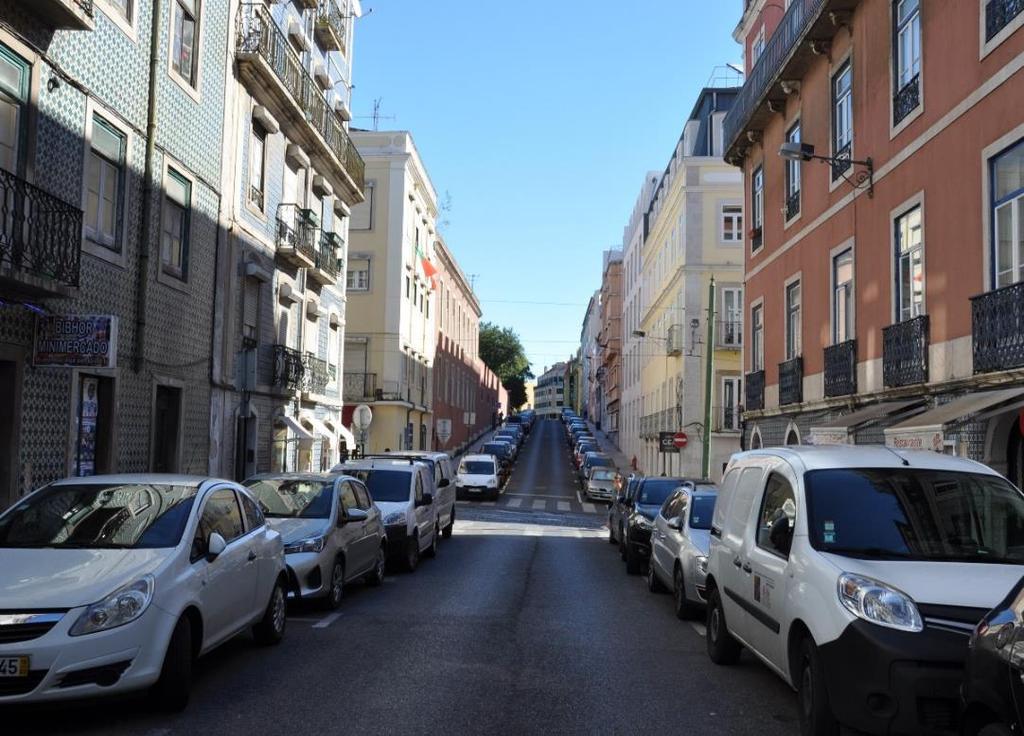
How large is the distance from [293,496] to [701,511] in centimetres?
519

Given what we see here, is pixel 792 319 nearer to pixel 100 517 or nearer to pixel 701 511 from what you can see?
pixel 701 511

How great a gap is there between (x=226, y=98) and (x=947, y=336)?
14.2 meters

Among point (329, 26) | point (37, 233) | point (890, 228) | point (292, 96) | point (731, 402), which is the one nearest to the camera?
point (37, 233)

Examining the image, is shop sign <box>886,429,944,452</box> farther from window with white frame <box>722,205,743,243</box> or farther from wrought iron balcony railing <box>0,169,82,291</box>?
window with white frame <box>722,205,743,243</box>

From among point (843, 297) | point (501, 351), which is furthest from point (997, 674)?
point (501, 351)

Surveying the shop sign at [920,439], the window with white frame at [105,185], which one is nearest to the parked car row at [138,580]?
the window with white frame at [105,185]

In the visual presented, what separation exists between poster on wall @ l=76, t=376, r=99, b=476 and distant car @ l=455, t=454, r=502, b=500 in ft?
78.0

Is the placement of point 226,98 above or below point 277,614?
above

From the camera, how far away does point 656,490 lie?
1892 centimetres

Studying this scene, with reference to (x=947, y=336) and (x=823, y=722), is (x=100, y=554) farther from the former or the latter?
(x=947, y=336)

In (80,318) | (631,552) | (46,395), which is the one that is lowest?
(631,552)

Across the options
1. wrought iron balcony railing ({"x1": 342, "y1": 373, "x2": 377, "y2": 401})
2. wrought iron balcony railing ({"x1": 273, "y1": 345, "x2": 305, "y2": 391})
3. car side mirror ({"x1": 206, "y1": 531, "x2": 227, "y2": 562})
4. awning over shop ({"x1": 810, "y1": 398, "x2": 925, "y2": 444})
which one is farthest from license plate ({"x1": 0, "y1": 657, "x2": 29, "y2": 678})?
wrought iron balcony railing ({"x1": 342, "y1": 373, "x2": 377, "y2": 401})

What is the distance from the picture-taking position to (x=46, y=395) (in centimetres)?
1298

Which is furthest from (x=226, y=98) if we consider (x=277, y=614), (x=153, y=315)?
(x=277, y=614)
